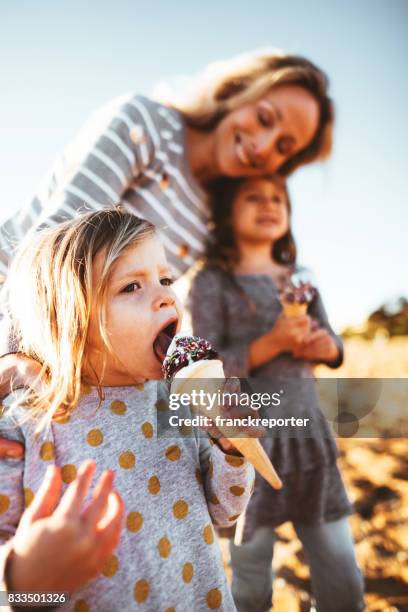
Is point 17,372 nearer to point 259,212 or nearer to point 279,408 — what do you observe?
point 279,408

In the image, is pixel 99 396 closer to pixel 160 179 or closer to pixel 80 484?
pixel 80 484

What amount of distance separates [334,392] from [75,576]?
2.78ft

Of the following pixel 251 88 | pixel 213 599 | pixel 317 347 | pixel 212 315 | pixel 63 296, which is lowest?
pixel 213 599

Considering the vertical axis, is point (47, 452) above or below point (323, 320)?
below

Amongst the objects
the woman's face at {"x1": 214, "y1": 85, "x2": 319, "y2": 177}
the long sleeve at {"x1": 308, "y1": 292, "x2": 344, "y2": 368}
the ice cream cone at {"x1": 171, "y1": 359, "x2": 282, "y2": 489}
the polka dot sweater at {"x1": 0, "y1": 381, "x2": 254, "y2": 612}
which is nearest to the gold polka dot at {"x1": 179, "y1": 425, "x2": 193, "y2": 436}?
the polka dot sweater at {"x1": 0, "y1": 381, "x2": 254, "y2": 612}

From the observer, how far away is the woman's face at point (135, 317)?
0.69 meters

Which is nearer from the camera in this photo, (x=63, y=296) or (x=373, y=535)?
(x=63, y=296)

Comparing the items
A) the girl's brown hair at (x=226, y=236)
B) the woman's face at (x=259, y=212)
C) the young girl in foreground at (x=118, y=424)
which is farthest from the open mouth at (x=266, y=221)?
the young girl in foreground at (x=118, y=424)

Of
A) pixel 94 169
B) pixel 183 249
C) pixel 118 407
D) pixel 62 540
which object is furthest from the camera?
pixel 183 249

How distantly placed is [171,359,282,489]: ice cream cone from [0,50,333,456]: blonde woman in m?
0.54

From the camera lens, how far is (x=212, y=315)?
1.30 metres

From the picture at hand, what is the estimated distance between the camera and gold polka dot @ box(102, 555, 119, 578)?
647mm

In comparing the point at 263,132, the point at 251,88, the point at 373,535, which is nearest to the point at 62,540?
the point at 263,132

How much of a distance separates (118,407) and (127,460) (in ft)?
0.28
